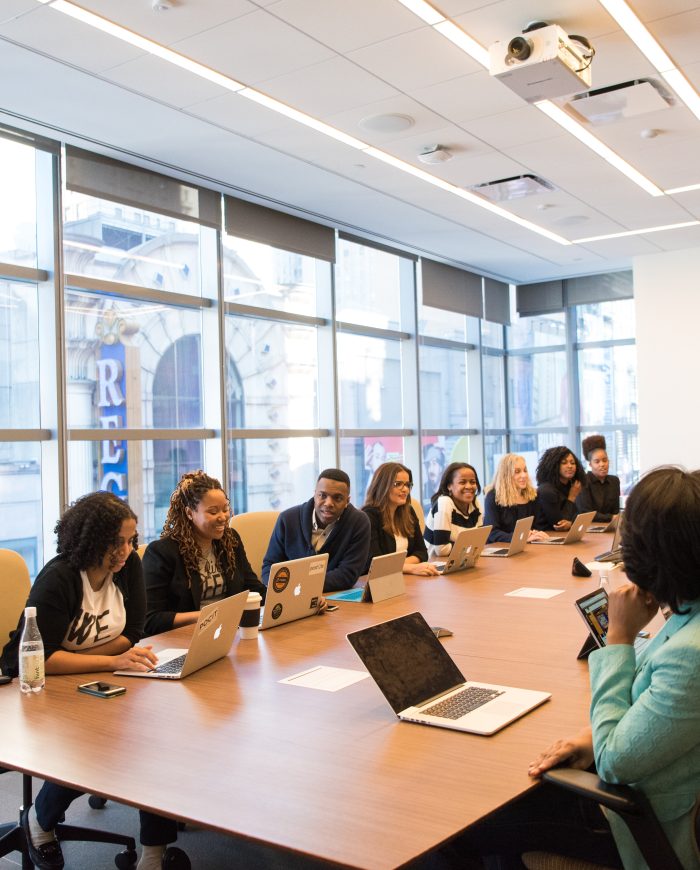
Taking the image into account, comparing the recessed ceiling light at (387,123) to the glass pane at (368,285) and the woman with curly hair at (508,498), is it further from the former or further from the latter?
the glass pane at (368,285)

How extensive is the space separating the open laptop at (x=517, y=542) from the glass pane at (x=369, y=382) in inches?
119

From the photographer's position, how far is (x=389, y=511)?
15.5 feet

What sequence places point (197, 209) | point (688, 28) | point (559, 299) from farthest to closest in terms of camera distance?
point (559, 299)
point (197, 209)
point (688, 28)

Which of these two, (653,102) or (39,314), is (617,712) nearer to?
(653,102)

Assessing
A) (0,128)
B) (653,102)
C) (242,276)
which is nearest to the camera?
(653,102)

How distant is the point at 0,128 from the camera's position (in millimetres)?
4973

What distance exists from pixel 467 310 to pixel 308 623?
22.0 ft

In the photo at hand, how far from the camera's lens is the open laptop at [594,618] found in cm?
238

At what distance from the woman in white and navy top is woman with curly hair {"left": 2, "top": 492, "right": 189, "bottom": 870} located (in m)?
2.76

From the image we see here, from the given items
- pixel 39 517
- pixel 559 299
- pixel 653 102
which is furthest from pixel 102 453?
pixel 559 299

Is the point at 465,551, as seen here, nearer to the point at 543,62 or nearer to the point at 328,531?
the point at 328,531

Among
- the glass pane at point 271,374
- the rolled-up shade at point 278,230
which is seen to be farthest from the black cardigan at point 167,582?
the rolled-up shade at point 278,230

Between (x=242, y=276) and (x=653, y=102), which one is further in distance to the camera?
(x=242, y=276)

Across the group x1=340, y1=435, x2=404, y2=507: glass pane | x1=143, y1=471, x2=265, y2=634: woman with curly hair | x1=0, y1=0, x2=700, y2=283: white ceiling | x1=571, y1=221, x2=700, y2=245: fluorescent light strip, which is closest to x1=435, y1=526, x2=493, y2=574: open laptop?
x1=143, y1=471, x2=265, y2=634: woman with curly hair
